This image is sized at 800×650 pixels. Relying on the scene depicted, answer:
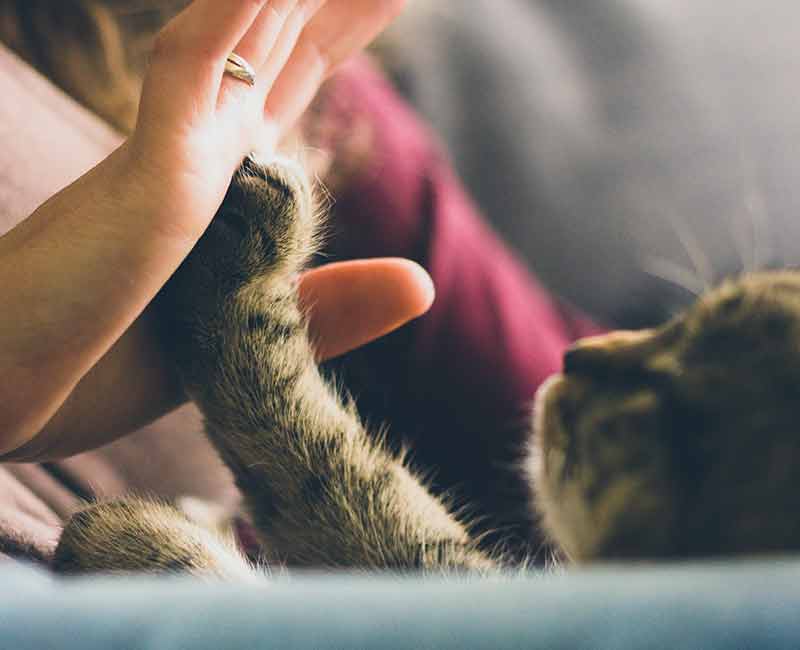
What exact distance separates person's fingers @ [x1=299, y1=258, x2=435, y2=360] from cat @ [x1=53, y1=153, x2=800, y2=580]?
24 mm

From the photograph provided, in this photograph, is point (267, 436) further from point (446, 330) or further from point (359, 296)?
point (446, 330)

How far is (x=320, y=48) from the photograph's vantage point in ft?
1.59

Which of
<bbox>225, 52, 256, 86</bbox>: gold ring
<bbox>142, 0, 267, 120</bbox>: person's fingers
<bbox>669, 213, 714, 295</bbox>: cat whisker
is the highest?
<bbox>669, 213, 714, 295</bbox>: cat whisker

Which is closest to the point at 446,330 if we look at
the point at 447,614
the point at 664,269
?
the point at 664,269

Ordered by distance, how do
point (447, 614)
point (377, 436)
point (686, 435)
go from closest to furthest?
1. point (447, 614)
2. point (686, 435)
3. point (377, 436)

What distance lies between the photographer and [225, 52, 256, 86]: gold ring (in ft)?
1.26

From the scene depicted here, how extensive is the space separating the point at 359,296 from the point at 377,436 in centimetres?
7

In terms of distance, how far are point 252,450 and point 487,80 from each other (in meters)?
0.49

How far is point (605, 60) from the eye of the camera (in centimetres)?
81

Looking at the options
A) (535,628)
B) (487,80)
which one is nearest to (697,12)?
(487,80)

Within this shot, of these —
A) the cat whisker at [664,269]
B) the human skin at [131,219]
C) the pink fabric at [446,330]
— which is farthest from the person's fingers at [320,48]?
the cat whisker at [664,269]

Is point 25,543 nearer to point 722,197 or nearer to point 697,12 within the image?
point 722,197

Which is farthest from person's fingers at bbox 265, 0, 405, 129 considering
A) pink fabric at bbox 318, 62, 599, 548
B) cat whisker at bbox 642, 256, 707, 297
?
cat whisker at bbox 642, 256, 707, 297

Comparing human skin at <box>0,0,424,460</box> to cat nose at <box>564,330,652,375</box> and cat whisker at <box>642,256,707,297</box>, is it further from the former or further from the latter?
cat whisker at <box>642,256,707,297</box>
